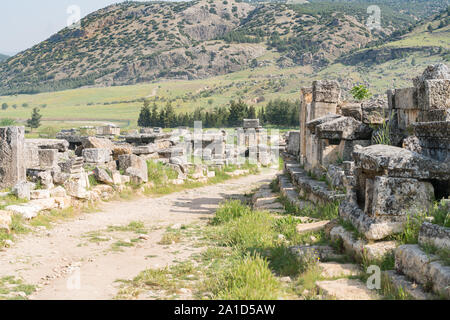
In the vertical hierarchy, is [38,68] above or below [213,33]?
below

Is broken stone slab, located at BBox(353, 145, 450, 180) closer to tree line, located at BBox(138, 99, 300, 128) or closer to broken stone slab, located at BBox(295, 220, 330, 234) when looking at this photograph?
broken stone slab, located at BBox(295, 220, 330, 234)

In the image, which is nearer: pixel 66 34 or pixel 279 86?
pixel 279 86

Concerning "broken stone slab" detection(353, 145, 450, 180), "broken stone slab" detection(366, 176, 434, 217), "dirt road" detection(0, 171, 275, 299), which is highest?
"broken stone slab" detection(353, 145, 450, 180)

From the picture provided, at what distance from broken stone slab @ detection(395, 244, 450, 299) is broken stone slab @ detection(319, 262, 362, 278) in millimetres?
532

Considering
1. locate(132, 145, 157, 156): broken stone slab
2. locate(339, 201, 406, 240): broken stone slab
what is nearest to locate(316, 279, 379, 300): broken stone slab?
locate(339, 201, 406, 240): broken stone slab

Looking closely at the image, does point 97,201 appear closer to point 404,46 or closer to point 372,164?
point 372,164

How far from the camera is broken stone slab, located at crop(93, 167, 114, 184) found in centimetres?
1285

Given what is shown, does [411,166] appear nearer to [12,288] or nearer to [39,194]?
[12,288]

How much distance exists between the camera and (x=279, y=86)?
297ft

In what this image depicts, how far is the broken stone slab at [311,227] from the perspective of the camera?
7224 mm

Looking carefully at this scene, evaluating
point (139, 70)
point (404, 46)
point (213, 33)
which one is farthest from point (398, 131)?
point (213, 33)

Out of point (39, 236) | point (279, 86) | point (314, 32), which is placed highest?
point (314, 32)
